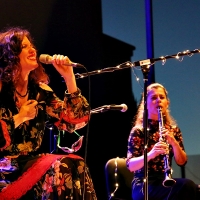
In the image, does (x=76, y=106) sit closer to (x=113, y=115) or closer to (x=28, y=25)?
(x=28, y=25)

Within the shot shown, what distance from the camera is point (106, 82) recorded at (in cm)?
371

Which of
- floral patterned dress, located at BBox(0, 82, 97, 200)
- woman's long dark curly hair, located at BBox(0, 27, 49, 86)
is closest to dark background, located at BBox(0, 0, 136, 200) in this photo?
woman's long dark curly hair, located at BBox(0, 27, 49, 86)

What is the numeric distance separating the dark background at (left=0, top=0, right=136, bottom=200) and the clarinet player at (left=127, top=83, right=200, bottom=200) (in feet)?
2.17

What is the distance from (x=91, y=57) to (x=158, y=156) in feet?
4.46

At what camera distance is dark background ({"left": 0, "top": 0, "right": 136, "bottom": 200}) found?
10.6ft

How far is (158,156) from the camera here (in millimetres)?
2609

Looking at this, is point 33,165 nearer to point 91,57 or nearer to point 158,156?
point 158,156

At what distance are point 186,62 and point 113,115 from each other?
87 cm

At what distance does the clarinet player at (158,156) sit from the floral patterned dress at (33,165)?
84 centimetres

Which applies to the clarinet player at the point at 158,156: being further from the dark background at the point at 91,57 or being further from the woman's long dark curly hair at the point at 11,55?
the woman's long dark curly hair at the point at 11,55

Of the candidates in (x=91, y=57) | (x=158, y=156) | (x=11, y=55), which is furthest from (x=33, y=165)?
(x=91, y=57)

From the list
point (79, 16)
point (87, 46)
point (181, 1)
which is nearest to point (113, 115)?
point (87, 46)

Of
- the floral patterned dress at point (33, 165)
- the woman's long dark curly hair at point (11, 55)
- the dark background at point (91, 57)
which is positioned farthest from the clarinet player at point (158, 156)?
the woman's long dark curly hair at point (11, 55)

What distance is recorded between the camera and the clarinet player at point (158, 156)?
246 centimetres
